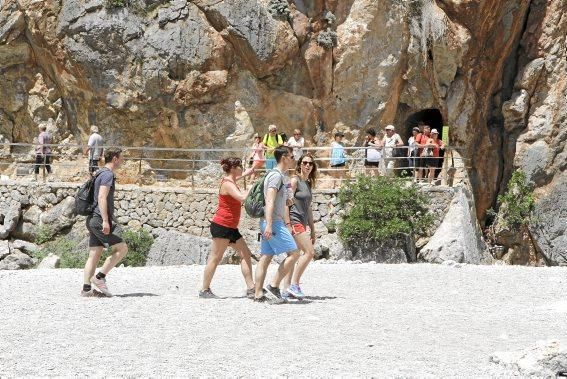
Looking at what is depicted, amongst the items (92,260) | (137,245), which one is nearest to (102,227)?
(92,260)

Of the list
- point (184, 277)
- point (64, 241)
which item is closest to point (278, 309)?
point (184, 277)

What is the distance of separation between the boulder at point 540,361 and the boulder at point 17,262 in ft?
50.0

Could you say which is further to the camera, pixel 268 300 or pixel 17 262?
pixel 17 262

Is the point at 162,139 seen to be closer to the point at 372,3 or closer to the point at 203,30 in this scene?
the point at 203,30

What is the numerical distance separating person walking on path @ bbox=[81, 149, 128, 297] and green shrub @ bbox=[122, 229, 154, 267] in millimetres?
8542

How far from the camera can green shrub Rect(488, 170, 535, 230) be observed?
25.3m

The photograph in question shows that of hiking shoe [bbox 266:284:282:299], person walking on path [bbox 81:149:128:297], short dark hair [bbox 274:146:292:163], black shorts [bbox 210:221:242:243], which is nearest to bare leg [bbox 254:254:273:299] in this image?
hiking shoe [bbox 266:284:282:299]

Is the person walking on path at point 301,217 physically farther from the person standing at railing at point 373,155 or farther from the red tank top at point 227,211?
the person standing at railing at point 373,155

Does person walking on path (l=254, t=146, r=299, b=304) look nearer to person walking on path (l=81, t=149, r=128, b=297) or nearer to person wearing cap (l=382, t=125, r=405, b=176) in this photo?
person walking on path (l=81, t=149, r=128, b=297)

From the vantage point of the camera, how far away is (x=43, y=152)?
24.0 m

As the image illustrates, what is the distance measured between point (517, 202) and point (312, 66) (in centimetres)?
672

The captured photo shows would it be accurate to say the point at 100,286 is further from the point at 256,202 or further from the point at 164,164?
the point at 164,164

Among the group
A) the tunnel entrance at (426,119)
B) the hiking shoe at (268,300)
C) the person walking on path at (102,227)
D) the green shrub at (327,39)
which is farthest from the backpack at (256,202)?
→ the tunnel entrance at (426,119)

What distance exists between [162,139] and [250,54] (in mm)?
3537
